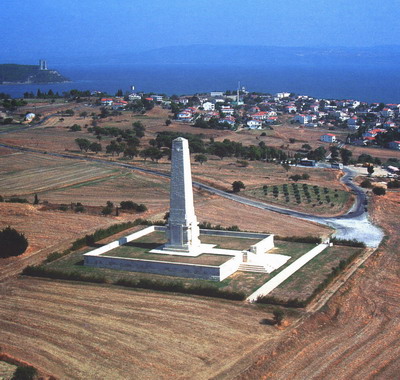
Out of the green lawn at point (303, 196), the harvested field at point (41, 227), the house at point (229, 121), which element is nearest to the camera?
the harvested field at point (41, 227)

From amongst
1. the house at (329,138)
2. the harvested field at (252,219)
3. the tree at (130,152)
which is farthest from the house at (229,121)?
the harvested field at (252,219)

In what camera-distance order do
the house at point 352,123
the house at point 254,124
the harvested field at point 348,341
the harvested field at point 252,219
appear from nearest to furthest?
the harvested field at point 348,341, the harvested field at point 252,219, the house at point 254,124, the house at point 352,123

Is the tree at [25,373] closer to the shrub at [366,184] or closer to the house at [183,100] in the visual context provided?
the shrub at [366,184]

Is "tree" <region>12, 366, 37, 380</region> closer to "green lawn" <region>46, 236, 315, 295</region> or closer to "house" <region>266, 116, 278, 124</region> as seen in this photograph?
"green lawn" <region>46, 236, 315, 295</region>

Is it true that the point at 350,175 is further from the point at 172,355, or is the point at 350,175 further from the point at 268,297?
the point at 172,355

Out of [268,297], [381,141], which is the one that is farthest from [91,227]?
[381,141]

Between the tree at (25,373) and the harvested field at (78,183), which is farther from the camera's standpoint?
the harvested field at (78,183)
